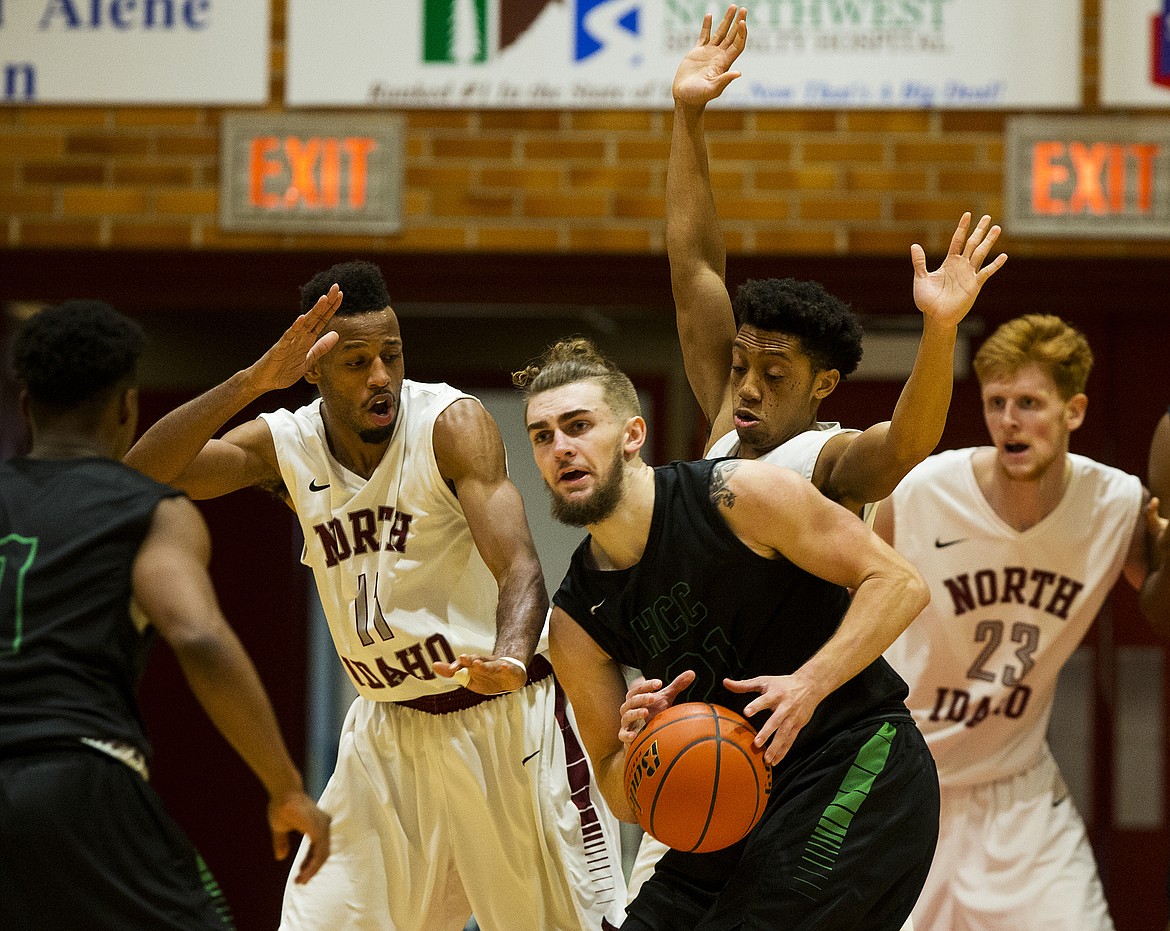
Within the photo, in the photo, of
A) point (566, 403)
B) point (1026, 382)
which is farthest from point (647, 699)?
point (1026, 382)

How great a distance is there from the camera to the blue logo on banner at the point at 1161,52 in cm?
689

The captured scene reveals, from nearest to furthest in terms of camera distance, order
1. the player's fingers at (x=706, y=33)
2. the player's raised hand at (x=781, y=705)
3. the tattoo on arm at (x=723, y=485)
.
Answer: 1. the player's raised hand at (x=781, y=705)
2. the tattoo on arm at (x=723, y=485)
3. the player's fingers at (x=706, y=33)

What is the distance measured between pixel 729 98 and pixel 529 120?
857 mm

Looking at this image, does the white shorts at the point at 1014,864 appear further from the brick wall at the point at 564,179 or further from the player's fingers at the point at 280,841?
the brick wall at the point at 564,179

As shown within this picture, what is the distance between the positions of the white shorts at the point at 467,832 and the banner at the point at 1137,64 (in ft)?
13.1

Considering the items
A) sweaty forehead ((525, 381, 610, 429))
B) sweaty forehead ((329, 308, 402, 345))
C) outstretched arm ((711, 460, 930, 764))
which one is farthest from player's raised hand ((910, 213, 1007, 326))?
sweaty forehead ((329, 308, 402, 345))

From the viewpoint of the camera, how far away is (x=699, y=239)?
4762mm

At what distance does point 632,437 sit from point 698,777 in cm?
86

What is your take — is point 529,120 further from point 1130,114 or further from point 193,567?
point 193,567

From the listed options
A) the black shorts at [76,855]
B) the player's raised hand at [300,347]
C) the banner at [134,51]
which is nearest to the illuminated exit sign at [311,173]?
the banner at [134,51]

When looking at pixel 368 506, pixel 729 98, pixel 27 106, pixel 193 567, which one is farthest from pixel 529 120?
pixel 193 567

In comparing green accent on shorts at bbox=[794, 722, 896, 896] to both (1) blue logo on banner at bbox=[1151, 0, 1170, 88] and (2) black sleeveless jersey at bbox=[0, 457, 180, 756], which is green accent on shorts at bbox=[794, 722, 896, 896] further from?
(1) blue logo on banner at bbox=[1151, 0, 1170, 88]

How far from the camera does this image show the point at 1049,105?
690 cm

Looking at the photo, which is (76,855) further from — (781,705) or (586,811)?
(586,811)
